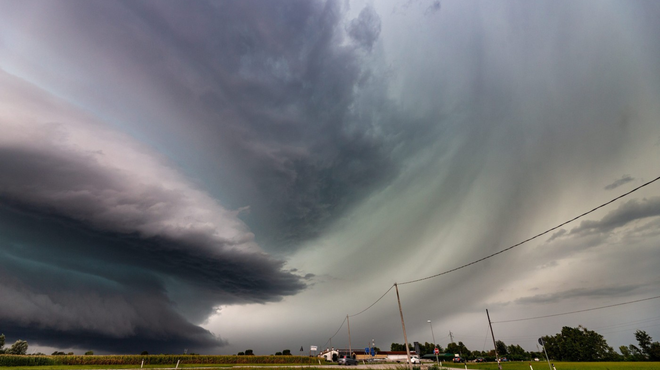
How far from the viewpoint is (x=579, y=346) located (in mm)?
119625

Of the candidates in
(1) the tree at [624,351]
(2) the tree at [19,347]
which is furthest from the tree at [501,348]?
(2) the tree at [19,347]

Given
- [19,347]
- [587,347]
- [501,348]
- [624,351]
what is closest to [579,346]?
[587,347]

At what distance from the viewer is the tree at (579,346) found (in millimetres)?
116375

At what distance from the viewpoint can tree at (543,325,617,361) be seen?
4582 inches

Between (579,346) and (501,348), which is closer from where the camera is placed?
(579,346)

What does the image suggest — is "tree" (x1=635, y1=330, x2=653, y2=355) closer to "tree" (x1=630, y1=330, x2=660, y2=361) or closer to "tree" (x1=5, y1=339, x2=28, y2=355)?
"tree" (x1=630, y1=330, x2=660, y2=361)

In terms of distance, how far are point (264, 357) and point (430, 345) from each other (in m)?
114

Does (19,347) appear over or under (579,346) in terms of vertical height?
over

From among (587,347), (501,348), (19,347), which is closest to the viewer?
(19,347)

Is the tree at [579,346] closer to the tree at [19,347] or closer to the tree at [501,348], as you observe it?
the tree at [501,348]

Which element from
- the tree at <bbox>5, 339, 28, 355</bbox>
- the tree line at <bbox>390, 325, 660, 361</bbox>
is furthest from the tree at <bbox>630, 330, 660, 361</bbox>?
the tree at <bbox>5, 339, 28, 355</bbox>

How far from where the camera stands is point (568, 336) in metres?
127

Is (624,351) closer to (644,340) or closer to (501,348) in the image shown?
(644,340)

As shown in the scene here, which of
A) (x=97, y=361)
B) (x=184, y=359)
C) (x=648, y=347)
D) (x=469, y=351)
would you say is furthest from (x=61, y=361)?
(x=648, y=347)
